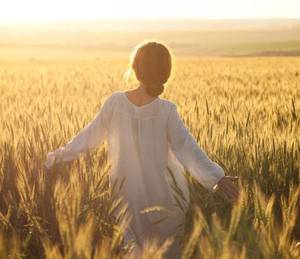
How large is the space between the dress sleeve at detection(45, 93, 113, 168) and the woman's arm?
303mm

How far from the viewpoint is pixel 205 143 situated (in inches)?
134

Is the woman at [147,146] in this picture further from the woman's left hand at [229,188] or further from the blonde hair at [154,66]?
the woman's left hand at [229,188]

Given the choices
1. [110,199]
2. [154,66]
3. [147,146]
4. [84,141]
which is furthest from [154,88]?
[110,199]

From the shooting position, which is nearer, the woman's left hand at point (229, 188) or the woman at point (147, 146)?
the woman's left hand at point (229, 188)

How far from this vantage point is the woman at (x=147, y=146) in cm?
266

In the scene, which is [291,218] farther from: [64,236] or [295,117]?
[295,117]

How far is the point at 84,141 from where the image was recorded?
2758mm

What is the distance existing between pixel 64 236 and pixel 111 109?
1.16 meters

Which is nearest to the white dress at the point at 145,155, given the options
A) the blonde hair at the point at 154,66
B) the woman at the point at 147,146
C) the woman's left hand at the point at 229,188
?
the woman at the point at 147,146

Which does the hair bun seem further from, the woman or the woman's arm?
the woman's arm

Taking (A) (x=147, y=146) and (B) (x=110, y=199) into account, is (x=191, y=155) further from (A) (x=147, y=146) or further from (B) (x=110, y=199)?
(B) (x=110, y=199)

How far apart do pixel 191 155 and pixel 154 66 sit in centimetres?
40

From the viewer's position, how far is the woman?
266 centimetres

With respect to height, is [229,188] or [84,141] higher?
[84,141]
